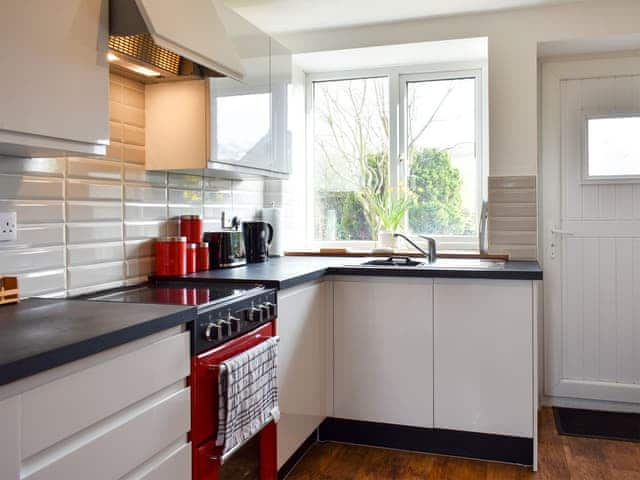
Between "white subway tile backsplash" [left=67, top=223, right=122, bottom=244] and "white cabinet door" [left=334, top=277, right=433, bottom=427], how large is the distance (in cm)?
111

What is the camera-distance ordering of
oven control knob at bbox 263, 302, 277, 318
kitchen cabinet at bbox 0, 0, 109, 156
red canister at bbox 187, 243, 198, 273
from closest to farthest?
kitchen cabinet at bbox 0, 0, 109, 156 < oven control knob at bbox 263, 302, 277, 318 < red canister at bbox 187, 243, 198, 273

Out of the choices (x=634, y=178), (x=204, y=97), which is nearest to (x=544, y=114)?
(x=634, y=178)

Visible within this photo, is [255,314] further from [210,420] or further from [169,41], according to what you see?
[169,41]

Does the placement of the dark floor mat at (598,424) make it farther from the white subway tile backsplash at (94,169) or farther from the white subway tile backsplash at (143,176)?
the white subway tile backsplash at (94,169)

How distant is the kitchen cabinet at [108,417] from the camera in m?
Result: 1.18

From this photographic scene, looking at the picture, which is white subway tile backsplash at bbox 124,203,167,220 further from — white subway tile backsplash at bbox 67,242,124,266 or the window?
the window

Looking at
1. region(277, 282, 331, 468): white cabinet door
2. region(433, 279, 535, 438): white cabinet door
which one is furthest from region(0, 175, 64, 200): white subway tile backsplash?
region(433, 279, 535, 438): white cabinet door

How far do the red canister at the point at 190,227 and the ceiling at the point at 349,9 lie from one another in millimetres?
1178

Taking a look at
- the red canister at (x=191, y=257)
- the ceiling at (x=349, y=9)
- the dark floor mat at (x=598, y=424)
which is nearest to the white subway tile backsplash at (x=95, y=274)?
the red canister at (x=191, y=257)

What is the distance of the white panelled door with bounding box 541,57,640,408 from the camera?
11.5ft

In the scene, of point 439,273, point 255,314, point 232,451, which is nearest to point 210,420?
point 232,451

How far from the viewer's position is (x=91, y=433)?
4.50 feet

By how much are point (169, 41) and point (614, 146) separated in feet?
8.66

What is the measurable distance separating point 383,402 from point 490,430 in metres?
0.51
